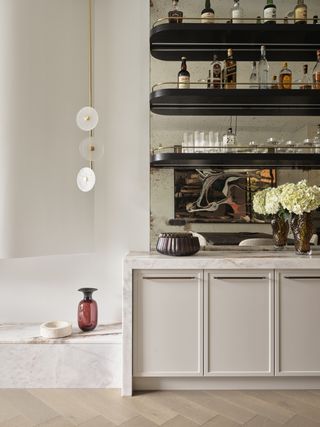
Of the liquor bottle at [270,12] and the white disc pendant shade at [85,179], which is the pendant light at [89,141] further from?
the liquor bottle at [270,12]

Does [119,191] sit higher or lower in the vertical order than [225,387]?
higher

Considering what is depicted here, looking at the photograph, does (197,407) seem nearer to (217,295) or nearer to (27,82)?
(217,295)

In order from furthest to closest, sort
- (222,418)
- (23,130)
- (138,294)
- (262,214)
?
1. (262,214)
2. (23,130)
3. (138,294)
4. (222,418)

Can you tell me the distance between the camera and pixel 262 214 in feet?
9.06

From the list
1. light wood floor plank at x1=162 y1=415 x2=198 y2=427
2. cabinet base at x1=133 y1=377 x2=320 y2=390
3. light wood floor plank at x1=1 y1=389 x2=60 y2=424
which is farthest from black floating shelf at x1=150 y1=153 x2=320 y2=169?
light wood floor plank at x1=1 y1=389 x2=60 y2=424

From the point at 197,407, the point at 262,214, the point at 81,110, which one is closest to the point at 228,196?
the point at 262,214

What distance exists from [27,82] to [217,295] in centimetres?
197

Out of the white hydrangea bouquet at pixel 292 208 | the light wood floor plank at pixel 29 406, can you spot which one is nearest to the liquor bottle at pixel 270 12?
the white hydrangea bouquet at pixel 292 208

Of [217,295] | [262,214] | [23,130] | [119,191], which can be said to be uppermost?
[23,130]

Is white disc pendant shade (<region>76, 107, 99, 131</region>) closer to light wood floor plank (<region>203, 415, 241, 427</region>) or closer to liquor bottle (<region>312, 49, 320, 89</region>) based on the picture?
liquor bottle (<region>312, 49, 320, 89</region>)

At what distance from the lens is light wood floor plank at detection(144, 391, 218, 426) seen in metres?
2.04

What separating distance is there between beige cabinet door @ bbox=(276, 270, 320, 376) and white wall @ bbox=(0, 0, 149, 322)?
1086 mm

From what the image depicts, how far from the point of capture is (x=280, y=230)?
2.67 m

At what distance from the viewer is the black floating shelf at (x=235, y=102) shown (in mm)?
2498
